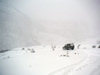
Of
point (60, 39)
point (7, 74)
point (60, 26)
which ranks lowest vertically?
point (7, 74)

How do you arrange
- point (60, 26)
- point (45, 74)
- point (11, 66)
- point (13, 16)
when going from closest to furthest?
point (45, 74) → point (11, 66) → point (13, 16) → point (60, 26)

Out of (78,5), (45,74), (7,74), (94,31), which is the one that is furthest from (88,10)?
(7,74)

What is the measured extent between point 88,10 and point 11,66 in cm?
260

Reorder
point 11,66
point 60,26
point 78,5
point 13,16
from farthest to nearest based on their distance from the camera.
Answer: point 60,26, point 13,16, point 78,5, point 11,66

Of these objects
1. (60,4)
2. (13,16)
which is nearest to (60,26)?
(60,4)

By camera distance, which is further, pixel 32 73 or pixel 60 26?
pixel 60 26

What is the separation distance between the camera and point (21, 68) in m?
1.78

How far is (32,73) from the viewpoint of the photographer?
1.62 meters

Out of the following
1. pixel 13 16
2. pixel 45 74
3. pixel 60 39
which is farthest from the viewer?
pixel 60 39

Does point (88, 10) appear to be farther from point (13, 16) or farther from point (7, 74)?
point (7, 74)

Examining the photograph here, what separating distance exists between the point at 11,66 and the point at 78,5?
238cm

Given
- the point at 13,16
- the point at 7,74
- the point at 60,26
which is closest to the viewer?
the point at 7,74

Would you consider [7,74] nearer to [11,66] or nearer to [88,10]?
[11,66]

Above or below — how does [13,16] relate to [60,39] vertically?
above
